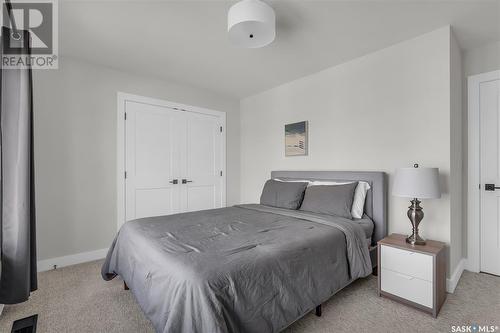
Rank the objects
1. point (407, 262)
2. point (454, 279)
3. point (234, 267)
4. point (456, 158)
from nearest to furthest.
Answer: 1. point (234, 267)
2. point (407, 262)
3. point (454, 279)
4. point (456, 158)

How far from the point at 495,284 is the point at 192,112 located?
420 centimetres

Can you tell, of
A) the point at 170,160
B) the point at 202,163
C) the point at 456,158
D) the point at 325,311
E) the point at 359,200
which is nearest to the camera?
the point at 325,311

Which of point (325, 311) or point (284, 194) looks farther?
point (284, 194)

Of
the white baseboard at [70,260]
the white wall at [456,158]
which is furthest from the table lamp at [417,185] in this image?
the white baseboard at [70,260]

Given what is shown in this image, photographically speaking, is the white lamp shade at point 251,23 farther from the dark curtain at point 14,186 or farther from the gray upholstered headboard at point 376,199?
the gray upholstered headboard at point 376,199

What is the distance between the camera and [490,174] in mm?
2531

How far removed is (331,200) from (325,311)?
43.3 inches

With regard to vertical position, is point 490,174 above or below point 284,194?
above

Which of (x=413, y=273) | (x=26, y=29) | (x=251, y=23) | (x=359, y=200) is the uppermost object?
(x=26, y=29)

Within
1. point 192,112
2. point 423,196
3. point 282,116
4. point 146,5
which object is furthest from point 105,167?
point 423,196

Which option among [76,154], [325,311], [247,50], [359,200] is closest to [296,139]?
[359,200]

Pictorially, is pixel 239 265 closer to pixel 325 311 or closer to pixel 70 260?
pixel 325 311

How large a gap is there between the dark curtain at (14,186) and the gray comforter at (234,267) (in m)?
0.62

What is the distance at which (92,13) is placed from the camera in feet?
6.79
